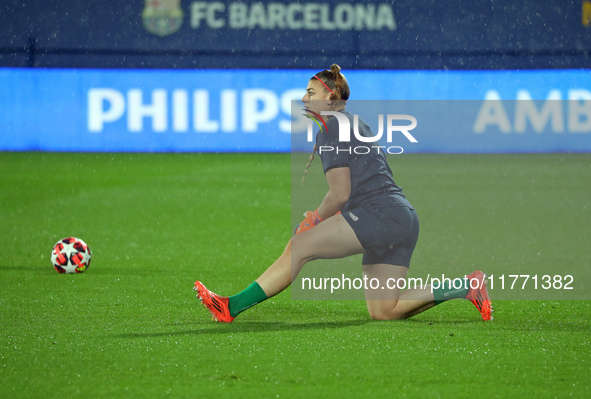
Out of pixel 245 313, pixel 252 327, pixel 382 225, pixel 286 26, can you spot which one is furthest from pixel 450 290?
pixel 286 26

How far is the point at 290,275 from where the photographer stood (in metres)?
5.21

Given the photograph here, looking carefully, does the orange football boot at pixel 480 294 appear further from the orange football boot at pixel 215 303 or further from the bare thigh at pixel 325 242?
the orange football boot at pixel 215 303

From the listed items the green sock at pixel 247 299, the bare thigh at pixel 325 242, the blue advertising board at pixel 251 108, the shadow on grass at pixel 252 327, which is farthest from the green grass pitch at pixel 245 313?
the blue advertising board at pixel 251 108

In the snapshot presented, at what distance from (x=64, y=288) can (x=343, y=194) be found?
2861mm

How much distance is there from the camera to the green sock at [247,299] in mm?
5320

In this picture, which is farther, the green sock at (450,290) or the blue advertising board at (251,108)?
the blue advertising board at (251,108)

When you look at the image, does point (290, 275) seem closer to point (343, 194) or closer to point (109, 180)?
point (343, 194)

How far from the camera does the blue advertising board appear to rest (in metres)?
19.0

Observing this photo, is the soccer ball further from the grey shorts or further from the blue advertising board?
the blue advertising board

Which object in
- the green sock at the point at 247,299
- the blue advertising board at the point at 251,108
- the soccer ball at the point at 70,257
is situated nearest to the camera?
the green sock at the point at 247,299

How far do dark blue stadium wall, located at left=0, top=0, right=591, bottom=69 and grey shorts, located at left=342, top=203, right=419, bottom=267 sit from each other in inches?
726

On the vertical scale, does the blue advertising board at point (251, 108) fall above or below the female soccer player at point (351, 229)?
above

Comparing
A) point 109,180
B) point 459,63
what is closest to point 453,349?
point 109,180

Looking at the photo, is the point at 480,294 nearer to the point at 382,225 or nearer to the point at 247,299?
the point at 382,225
